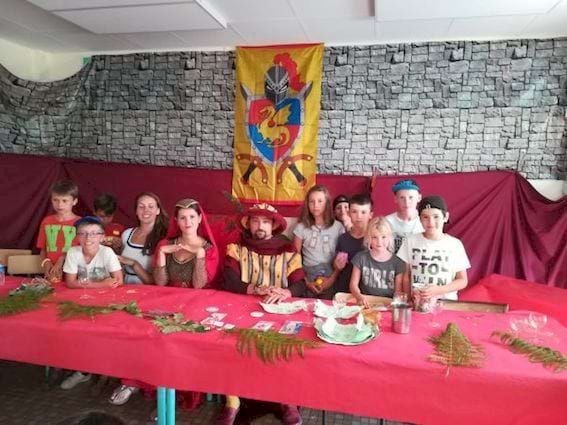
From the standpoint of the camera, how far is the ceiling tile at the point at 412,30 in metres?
3.71

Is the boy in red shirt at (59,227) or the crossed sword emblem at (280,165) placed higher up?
the crossed sword emblem at (280,165)

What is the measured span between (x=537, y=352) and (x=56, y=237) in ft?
11.4

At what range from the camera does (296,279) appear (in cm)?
278

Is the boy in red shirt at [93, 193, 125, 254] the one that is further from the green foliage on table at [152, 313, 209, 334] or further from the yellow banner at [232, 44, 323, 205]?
the green foliage on table at [152, 313, 209, 334]

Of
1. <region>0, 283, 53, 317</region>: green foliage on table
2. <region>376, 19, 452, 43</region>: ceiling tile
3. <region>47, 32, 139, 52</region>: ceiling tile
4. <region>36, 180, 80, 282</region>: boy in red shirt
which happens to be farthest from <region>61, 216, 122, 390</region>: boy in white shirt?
<region>376, 19, 452, 43</region>: ceiling tile

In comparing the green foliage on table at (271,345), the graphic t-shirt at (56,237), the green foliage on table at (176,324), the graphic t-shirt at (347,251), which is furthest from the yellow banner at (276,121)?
the green foliage on table at (271,345)

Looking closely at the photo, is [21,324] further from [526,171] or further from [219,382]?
[526,171]

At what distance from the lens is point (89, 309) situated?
2.15 m

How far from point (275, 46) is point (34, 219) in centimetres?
331

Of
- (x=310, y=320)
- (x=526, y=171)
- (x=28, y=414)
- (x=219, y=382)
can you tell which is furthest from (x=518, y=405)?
(x=526, y=171)

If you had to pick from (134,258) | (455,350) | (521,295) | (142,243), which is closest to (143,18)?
(142,243)

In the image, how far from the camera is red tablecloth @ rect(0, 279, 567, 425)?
5.07 feet

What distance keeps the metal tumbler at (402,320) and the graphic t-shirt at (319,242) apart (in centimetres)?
138

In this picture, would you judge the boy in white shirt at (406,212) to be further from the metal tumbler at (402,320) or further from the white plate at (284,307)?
the metal tumbler at (402,320)
